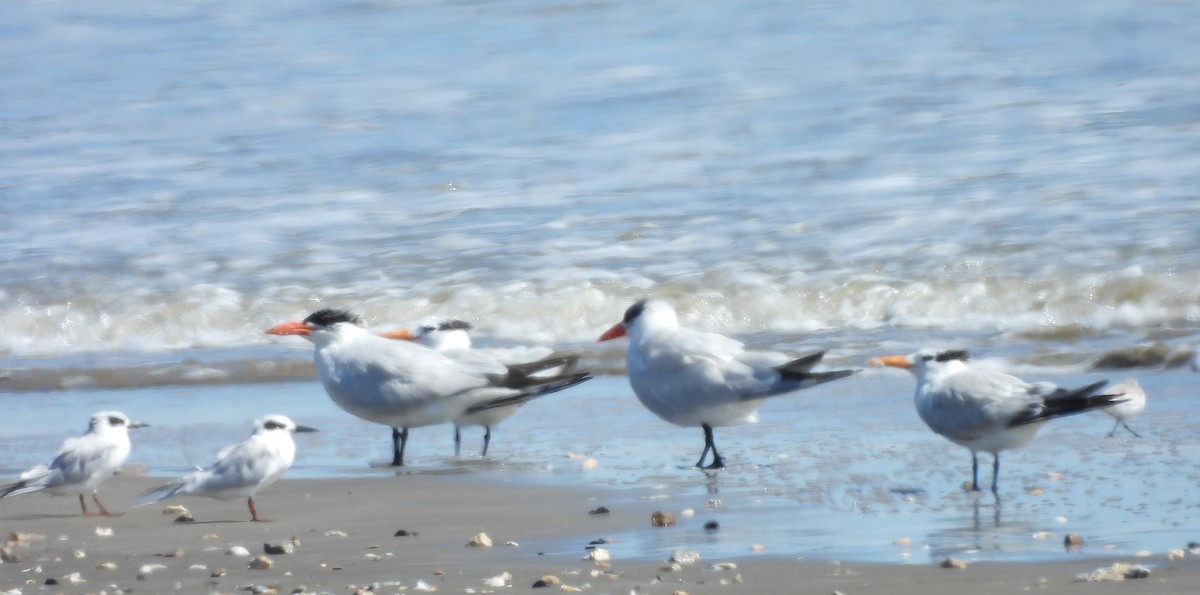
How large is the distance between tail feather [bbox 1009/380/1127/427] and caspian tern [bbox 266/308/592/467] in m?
1.64

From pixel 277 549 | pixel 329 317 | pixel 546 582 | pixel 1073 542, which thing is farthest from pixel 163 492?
pixel 1073 542

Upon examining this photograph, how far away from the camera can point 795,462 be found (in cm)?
509

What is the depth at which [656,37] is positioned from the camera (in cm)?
1574

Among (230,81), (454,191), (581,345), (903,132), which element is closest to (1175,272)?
(581,345)

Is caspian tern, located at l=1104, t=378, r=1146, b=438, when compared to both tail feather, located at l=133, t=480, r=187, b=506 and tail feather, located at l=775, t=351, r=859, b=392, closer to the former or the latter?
tail feather, located at l=775, t=351, r=859, b=392

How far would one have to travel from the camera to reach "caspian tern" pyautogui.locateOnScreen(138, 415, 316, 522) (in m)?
4.48

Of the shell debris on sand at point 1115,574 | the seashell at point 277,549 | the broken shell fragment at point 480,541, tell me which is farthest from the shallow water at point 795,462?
the seashell at point 277,549

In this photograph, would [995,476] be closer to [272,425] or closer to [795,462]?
[795,462]

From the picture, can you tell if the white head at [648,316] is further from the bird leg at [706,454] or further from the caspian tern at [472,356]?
the bird leg at [706,454]

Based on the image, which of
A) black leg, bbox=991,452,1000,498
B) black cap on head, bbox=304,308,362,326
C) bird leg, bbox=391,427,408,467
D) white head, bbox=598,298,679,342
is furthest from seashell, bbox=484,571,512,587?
black cap on head, bbox=304,308,362,326

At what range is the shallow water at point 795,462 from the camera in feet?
12.8

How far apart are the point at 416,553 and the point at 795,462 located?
1517mm

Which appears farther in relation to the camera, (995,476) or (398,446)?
(398,446)

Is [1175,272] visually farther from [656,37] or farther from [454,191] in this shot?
[656,37]
